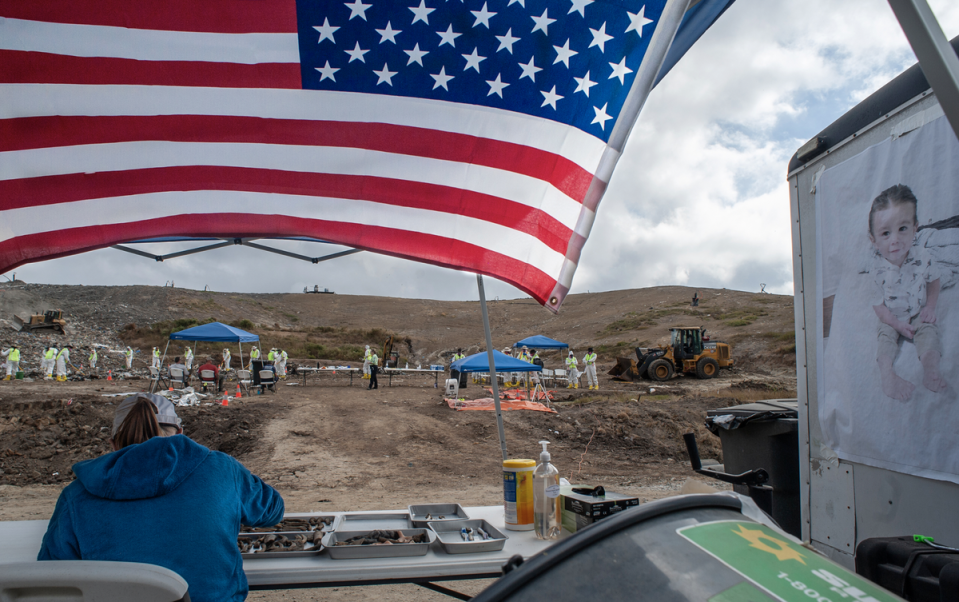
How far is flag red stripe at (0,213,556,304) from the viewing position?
3031 millimetres

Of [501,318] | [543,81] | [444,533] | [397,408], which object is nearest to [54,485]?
[397,408]

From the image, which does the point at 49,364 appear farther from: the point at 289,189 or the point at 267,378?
the point at 289,189

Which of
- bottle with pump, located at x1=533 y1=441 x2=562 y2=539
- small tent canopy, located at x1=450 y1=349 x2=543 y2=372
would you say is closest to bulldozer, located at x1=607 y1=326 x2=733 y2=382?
small tent canopy, located at x1=450 y1=349 x2=543 y2=372

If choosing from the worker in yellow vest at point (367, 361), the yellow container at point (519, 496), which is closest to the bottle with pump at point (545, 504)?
the yellow container at point (519, 496)

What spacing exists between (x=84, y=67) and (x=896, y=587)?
397cm

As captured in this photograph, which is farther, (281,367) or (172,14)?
(281,367)

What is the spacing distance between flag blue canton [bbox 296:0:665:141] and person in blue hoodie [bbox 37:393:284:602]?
211cm

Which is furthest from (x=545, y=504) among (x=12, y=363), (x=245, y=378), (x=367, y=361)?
(x=12, y=363)

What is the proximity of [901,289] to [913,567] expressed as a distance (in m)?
1.26

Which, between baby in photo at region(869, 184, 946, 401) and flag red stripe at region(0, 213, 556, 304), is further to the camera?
flag red stripe at region(0, 213, 556, 304)

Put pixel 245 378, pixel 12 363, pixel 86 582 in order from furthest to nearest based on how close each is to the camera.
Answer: pixel 12 363
pixel 245 378
pixel 86 582

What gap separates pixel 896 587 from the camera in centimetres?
151

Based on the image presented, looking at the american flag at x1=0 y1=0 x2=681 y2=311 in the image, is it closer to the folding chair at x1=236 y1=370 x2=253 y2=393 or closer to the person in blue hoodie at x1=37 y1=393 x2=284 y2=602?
the person in blue hoodie at x1=37 y1=393 x2=284 y2=602

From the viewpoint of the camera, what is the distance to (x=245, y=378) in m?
21.1
